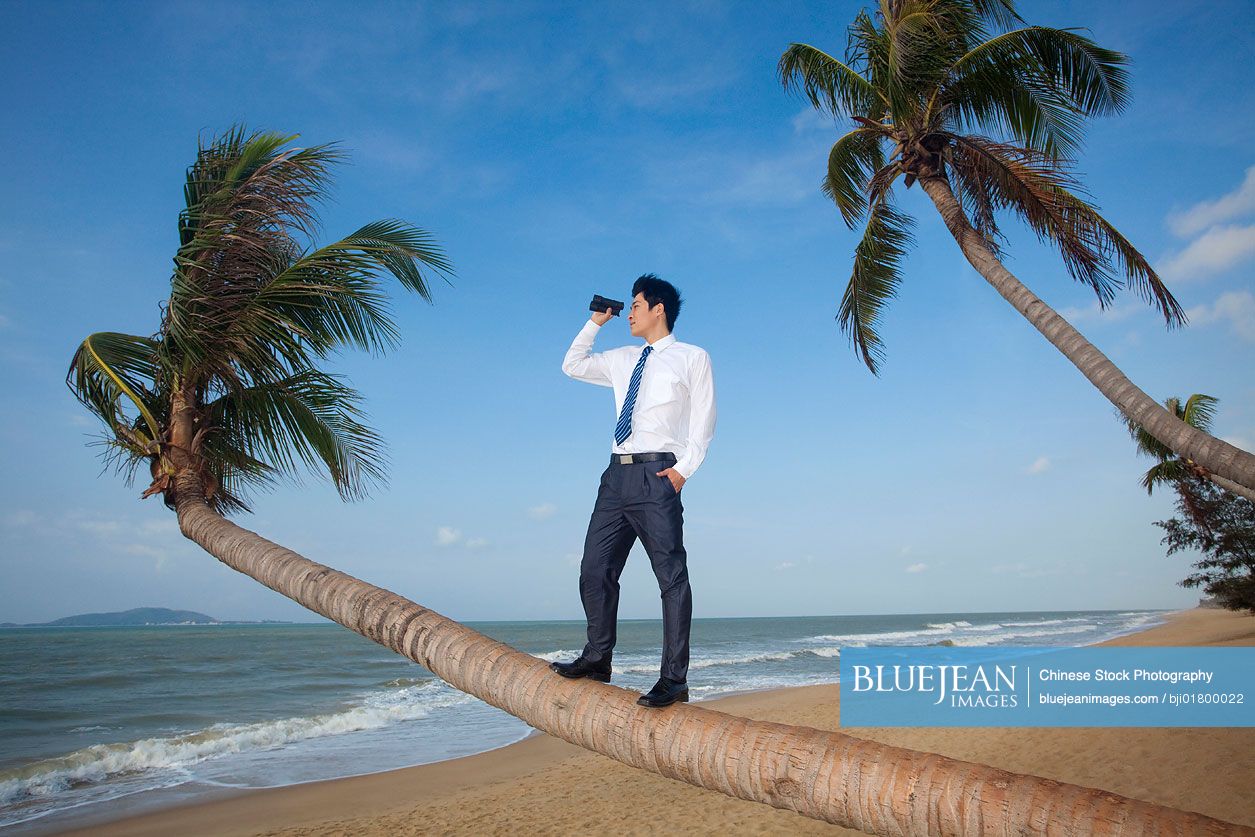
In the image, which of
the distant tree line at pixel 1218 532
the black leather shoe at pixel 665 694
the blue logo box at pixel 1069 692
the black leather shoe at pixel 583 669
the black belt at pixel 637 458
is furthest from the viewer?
the distant tree line at pixel 1218 532

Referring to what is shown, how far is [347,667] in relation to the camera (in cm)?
3014

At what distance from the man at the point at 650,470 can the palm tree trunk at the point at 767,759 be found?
24cm

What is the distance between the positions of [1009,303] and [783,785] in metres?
7.41

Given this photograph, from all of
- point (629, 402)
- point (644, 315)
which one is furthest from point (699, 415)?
point (644, 315)

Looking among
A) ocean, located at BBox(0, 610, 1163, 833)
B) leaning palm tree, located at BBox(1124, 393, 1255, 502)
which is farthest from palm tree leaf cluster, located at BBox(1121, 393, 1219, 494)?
ocean, located at BBox(0, 610, 1163, 833)

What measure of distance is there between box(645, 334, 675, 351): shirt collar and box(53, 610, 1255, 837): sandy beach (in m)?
6.07

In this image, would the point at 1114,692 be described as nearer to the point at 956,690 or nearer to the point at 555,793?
the point at 956,690

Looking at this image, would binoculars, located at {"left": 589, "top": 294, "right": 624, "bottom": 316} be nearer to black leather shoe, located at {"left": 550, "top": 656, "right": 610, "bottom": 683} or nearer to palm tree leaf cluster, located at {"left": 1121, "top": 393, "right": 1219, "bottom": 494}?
black leather shoe, located at {"left": 550, "top": 656, "right": 610, "bottom": 683}

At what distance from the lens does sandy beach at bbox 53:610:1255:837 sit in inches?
320

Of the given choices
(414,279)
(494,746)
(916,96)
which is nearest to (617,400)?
(414,279)

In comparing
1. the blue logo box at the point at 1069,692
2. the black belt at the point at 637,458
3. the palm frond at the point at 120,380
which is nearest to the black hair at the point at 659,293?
the black belt at the point at 637,458

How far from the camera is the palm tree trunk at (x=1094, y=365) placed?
6465 mm

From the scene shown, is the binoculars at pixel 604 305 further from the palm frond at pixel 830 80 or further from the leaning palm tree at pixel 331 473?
the palm frond at pixel 830 80

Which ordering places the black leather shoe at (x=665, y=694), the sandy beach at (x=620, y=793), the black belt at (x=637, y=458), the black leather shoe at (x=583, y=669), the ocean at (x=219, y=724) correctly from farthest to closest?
1. the ocean at (x=219, y=724)
2. the sandy beach at (x=620, y=793)
3. the black belt at (x=637, y=458)
4. the black leather shoe at (x=583, y=669)
5. the black leather shoe at (x=665, y=694)
